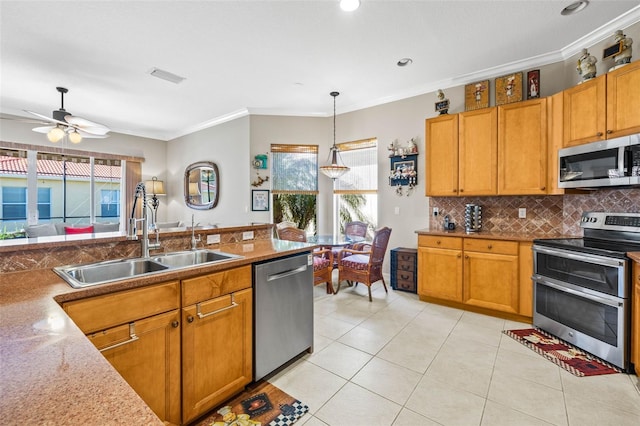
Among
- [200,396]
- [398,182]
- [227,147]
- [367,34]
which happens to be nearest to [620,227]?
[398,182]

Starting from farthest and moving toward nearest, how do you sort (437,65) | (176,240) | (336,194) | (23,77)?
(336,194) → (23,77) → (437,65) → (176,240)

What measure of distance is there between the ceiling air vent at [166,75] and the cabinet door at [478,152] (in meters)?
3.73

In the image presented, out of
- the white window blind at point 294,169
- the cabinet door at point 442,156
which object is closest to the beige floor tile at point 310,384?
the cabinet door at point 442,156

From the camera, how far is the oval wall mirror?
594cm

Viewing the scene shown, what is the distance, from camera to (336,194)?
5262 mm

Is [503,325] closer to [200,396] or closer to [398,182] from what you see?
[398,182]

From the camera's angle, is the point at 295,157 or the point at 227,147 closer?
the point at 295,157

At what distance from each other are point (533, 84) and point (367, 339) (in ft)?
11.2

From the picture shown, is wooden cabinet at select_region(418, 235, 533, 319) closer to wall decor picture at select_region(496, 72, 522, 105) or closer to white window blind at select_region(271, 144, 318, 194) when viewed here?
wall decor picture at select_region(496, 72, 522, 105)

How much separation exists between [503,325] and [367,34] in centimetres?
330

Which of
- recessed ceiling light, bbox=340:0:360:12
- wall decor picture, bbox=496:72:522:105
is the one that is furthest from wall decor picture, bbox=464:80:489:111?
recessed ceiling light, bbox=340:0:360:12

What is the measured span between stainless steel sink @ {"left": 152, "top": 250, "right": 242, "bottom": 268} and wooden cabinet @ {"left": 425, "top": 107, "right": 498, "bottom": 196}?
2.83 m

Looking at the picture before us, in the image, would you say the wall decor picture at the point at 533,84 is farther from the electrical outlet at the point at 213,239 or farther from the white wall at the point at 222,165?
the white wall at the point at 222,165

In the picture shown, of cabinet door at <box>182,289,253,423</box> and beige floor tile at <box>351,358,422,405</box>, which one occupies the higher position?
cabinet door at <box>182,289,253,423</box>
